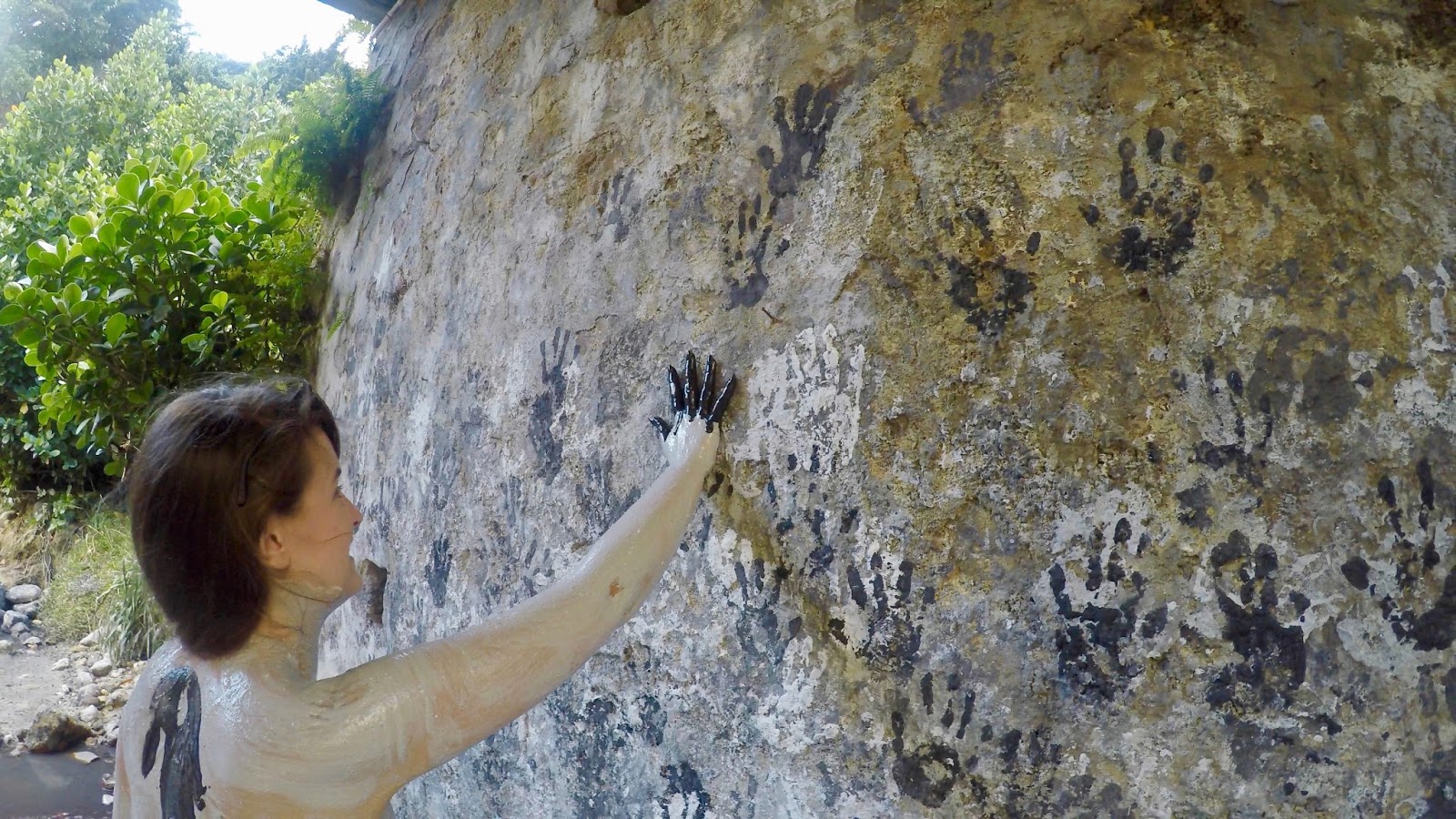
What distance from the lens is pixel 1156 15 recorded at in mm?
1733

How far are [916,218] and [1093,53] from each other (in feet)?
1.21

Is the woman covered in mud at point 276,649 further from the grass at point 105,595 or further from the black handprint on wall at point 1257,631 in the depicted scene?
the grass at point 105,595

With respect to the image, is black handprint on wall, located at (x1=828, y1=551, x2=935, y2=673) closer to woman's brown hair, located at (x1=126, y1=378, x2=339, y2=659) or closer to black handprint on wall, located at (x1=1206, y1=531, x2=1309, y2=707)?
black handprint on wall, located at (x1=1206, y1=531, x2=1309, y2=707)

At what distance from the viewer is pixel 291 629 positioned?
142cm

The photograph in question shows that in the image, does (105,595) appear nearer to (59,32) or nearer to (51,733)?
(51,733)

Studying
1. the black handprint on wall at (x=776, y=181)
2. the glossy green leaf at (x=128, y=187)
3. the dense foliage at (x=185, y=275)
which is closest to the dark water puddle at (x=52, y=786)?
the dense foliage at (x=185, y=275)

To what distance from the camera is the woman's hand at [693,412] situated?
190 centimetres

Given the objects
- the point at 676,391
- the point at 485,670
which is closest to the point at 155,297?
the point at 676,391

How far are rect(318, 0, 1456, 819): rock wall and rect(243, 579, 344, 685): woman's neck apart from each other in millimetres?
680

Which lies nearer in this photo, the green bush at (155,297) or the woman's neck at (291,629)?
the woman's neck at (291,629)

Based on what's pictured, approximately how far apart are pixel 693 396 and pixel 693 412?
0.03m

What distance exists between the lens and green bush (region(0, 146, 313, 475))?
3750mm

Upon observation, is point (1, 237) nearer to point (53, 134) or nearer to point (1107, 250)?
point (53, 134)

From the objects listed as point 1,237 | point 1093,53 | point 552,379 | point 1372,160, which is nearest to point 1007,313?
point 1093,53
